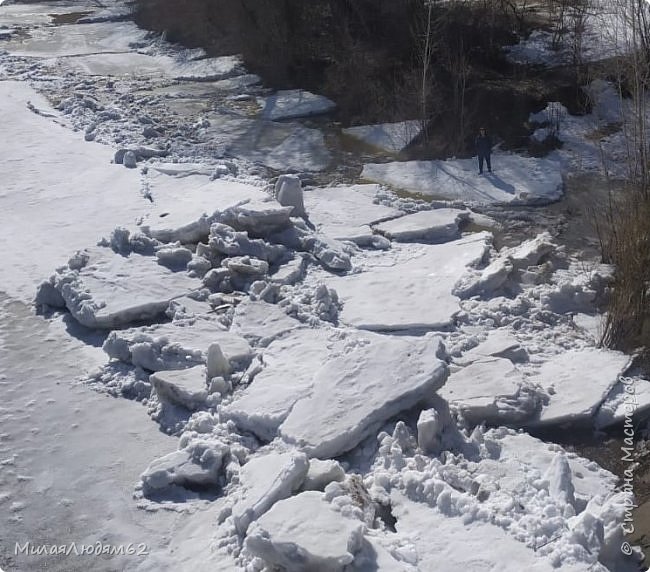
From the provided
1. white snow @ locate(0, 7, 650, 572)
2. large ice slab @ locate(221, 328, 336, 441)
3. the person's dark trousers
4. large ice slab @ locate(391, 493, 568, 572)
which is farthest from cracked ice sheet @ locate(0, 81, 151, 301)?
large ice slab @ locate(391, 493, 568, 572)

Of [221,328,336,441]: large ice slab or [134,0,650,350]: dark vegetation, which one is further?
[134,0,650,350]: dark vegetation

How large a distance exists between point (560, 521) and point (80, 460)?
3.24 meters

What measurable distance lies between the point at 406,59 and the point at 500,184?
5517mm

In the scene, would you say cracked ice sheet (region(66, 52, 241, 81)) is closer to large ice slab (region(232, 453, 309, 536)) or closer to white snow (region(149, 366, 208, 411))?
white snow (region(149, 366, 208, 411))

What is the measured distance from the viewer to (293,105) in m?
14.5

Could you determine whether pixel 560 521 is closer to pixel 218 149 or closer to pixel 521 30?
pixel 218 149

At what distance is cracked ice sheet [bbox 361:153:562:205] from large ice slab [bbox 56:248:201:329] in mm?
3886

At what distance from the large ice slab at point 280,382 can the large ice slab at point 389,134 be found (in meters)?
5.92

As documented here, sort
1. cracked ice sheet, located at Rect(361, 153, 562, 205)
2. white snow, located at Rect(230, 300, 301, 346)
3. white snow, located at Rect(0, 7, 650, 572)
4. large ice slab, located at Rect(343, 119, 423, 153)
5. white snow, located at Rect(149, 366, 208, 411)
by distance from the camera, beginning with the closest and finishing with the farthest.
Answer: white snow, located at Rect(0, 7, 650, 572)
white snow, located at Rect(149, 366, 208, 411)
white snow, located at Rect(230, 300, 301, 346)
cracked ice sheet, located at Rect(361, 153, 562, 205)
large ice slab, located at Rect(343, 119, 423, 153)

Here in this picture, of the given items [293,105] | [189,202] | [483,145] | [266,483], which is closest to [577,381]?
[266,483]

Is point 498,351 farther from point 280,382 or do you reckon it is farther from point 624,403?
point 280,382

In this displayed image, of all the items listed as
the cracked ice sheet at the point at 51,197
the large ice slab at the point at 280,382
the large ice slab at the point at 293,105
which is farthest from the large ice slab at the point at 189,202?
the large ice slab at the point at 293,105

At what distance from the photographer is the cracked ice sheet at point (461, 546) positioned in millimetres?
4332

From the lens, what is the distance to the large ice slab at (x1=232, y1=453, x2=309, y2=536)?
4703 mm
